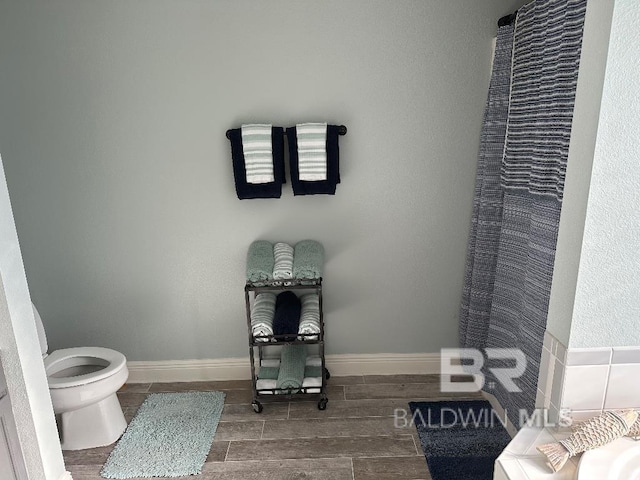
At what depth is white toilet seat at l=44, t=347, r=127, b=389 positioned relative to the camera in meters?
2.15

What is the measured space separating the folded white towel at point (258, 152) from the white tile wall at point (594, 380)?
5.03 feet

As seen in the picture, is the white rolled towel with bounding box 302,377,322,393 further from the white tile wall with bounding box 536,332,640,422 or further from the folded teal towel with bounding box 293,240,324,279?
the white tile wall with bounding box 536,332,640,422

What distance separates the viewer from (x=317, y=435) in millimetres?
2273

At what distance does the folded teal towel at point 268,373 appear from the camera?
2520 millimetres

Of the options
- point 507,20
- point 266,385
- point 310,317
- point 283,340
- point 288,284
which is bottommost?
point 266,385

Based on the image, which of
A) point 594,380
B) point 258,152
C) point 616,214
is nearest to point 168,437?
point 258,152

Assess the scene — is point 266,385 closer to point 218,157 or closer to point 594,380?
point 218,157

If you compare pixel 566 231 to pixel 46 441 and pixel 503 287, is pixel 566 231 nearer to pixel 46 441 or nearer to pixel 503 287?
pixel 503 287

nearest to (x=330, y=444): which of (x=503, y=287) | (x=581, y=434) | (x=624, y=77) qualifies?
(x=503, y=287)

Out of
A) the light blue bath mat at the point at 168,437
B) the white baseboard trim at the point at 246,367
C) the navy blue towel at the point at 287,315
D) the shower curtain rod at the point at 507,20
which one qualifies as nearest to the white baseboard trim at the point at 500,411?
the white baseboard trim at the point at 246,367

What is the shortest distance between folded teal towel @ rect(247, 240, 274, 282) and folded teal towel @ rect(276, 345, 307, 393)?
1.83 feet

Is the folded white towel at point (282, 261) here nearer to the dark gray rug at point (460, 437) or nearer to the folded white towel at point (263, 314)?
the folded white towel at point (263, 314)

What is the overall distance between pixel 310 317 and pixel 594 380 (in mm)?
1373

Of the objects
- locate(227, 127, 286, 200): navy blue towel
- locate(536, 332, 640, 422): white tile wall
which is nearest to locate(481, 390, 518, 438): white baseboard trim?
locate(536, 332, 640, 422): white tile wall
